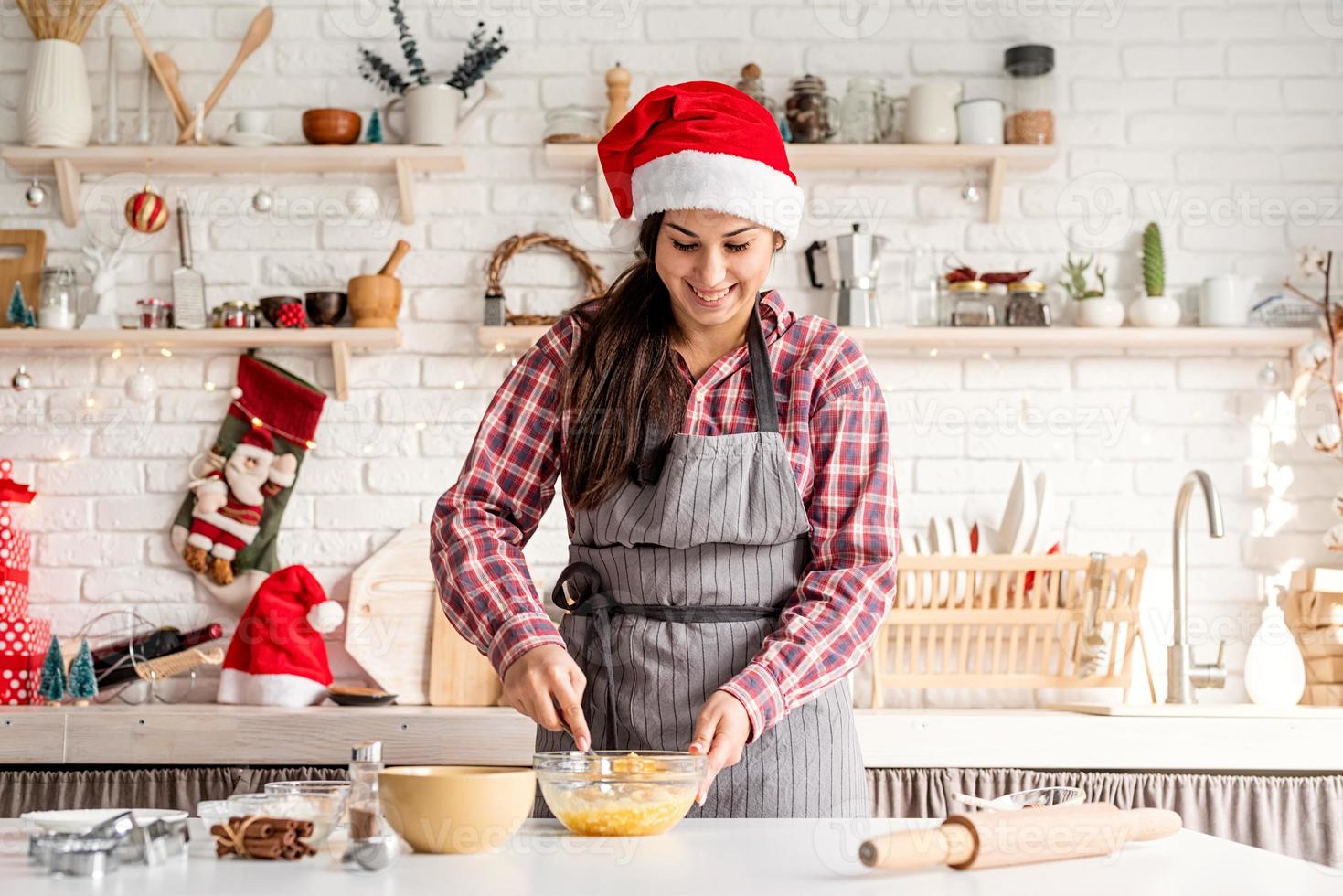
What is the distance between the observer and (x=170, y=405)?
3.25m

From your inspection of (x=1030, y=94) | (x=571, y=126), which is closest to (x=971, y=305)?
(x=1030, y=94)

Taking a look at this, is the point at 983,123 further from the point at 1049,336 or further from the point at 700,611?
the point at 700,611

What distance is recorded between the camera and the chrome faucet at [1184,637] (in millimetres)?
2854

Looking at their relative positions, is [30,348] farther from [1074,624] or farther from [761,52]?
[1074,624]

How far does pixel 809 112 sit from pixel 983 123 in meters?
0.40

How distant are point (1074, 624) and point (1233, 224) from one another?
3.52 ft

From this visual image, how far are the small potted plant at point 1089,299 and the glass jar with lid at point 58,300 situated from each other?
2.33 meters

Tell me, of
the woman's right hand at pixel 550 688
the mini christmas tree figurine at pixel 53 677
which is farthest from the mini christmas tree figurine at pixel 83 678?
the woman's right hand at pixel 550 688

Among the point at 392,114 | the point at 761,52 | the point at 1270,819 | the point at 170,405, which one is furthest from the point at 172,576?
the point at 1270,819

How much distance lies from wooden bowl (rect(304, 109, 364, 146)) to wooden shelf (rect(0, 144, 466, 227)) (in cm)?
4

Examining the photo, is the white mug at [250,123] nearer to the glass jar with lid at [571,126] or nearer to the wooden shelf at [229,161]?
the wooden shelf at [229,161]

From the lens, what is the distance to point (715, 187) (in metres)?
1.70

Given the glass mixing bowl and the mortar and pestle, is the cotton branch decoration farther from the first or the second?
the glass mixing bowl

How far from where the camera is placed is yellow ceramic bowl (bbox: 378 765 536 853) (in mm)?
1091
